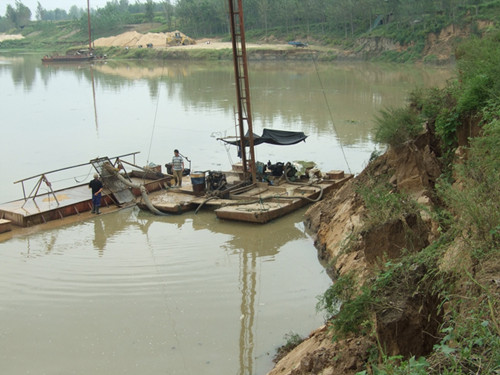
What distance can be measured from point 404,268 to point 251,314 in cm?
556

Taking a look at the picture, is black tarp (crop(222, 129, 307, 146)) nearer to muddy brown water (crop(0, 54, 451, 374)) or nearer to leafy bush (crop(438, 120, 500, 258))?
muddy brown water (crop(0, 54, 451, 374))

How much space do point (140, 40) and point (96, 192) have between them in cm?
10445

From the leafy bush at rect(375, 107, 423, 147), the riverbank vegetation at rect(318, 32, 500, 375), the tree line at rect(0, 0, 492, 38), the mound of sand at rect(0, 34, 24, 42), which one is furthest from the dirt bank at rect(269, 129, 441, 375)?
the mound of sand at rect(0, 34, 24, 42)

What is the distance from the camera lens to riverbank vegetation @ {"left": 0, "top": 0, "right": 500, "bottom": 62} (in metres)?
77.0

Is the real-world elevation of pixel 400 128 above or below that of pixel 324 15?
below

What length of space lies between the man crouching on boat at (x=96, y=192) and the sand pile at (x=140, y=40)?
92.9 meters

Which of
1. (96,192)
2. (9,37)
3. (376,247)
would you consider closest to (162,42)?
(9,37)

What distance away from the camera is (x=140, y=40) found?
119500 mm

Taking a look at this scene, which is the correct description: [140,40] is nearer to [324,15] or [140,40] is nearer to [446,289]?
[324,15]

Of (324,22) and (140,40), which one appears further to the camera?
(140,40)

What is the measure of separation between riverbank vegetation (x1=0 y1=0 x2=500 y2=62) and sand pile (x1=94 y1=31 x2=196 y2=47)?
20.7 ft

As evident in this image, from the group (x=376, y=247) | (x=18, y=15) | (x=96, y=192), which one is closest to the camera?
(x=376, y=247)

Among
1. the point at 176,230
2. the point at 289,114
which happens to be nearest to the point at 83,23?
the point at 289,114

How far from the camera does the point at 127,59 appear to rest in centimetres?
10669
